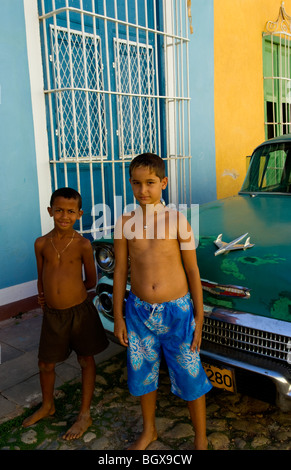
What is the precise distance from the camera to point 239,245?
2389mm

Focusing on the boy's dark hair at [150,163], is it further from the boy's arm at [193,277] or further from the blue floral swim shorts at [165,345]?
the blue floral swim shorts at [165,345]

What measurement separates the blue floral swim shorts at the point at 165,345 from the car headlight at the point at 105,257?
58cm

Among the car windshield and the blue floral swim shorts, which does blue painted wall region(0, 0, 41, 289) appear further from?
the blue floral swim shorts

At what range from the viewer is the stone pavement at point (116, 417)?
2287 millimetres

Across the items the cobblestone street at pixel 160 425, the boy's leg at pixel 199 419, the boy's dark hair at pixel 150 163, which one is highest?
the boy's dark hair at pixel 150 163

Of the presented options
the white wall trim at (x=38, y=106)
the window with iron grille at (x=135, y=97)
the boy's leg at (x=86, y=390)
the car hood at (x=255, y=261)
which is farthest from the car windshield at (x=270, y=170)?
the boy's leg at (x=86, y=390)

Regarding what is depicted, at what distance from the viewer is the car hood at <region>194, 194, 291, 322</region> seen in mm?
2070

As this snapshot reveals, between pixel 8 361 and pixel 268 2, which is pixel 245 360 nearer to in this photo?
pixel 8 361

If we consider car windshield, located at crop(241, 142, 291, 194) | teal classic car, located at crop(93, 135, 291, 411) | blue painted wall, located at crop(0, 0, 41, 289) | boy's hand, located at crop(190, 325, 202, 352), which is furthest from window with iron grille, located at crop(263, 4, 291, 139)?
boy's hand, located at crop(190, 325, 202, 352)

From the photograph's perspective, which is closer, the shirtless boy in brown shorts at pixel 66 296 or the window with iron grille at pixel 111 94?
the shirtless boy in brown shorts at pixel 66 296

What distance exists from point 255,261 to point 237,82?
5.34m

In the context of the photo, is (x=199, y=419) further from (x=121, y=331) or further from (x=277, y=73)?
(x=277, y=73)

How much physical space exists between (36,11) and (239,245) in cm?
311

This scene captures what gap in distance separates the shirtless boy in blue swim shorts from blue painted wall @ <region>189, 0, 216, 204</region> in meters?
4.21
